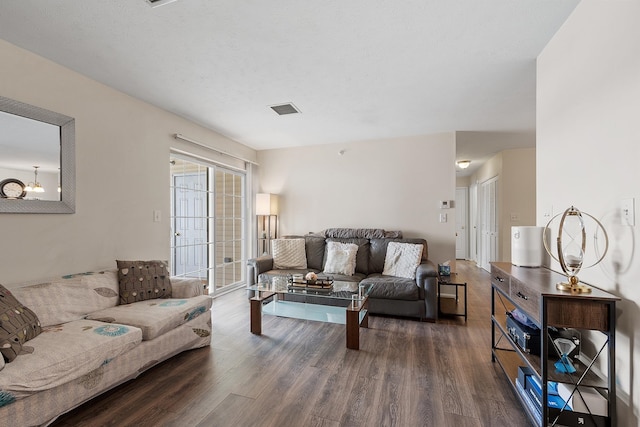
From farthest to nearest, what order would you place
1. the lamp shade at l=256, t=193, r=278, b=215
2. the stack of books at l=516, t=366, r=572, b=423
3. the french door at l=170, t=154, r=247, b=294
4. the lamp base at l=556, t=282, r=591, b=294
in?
the lamp shade at l=256, t=193, r=278, b=215, the french door at l=170, t=154, r=247, b=294, the stack of books at l=516, t=366, r=572, b=423, the lamp base at l=556, t=282, r=591, b=294

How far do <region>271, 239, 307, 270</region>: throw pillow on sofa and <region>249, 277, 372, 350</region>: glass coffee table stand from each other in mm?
895

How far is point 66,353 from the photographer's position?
1.58 m

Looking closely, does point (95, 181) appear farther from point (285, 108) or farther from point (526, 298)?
point (526, 298)

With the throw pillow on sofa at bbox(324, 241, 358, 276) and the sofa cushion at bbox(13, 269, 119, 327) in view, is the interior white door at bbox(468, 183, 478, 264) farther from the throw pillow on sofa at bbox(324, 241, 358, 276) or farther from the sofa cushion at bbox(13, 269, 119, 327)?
the sofa cushion at bbox(13, 269, 119, 327)

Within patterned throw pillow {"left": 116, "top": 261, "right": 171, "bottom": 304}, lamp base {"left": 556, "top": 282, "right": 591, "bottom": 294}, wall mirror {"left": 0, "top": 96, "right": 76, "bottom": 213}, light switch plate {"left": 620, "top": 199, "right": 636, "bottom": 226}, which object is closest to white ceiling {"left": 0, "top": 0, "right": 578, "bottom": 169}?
wall mirror {"left": 0, "top": 96, "right": 76, "bottom": 213}

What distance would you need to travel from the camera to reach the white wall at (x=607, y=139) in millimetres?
1268

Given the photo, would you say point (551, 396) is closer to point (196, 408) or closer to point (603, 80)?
point (603, 80)

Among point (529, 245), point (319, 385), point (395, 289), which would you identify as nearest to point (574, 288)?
point (529, 245)

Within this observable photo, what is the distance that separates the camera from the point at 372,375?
2.12m

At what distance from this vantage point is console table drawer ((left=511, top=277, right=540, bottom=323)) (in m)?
1.46

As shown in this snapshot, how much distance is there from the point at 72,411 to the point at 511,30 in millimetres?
3652

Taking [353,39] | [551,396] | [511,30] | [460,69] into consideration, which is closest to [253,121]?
[353,39]

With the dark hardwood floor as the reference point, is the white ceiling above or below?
above

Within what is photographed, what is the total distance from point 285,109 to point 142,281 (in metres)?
2.26
